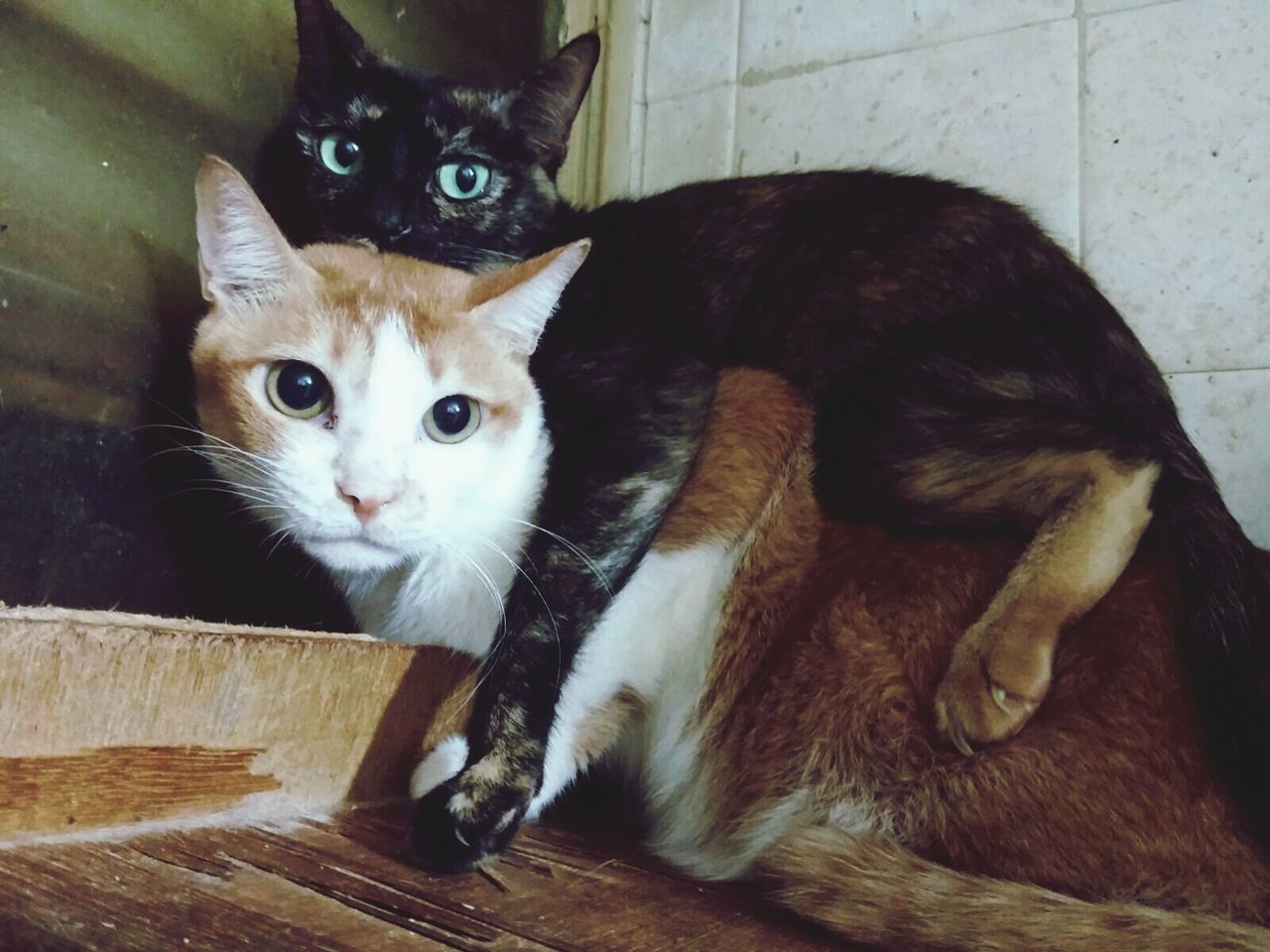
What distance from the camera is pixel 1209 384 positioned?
143 cm

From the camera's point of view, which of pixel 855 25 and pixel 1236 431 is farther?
pixel 855 25

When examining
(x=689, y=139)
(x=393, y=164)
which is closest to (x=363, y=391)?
(x=393, y=164)

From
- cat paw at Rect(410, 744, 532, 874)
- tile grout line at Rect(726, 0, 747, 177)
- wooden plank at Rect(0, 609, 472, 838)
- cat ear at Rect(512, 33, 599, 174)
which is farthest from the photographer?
tile grout line at Rect(726, 0, 747, 177)

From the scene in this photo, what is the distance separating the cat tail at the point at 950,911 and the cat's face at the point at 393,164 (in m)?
0.93

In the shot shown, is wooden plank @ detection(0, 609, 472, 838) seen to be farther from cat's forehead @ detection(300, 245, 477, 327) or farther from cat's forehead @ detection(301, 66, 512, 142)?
cat's forehead @ detection(301, 66, 512, 142)

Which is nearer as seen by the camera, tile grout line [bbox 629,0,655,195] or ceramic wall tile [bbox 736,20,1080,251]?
ceramic wall tile [bbox 736,20,1080,251]

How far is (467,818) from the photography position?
2.94 ft

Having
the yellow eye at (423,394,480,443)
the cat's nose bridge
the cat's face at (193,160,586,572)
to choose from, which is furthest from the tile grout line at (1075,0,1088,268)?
the cat's nose bridge

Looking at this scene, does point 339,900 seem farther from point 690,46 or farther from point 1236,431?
point 690,46

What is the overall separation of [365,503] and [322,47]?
0.76m

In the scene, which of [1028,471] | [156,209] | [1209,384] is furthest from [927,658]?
[156,209]

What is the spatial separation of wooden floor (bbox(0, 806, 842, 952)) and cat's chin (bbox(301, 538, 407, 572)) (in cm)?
26

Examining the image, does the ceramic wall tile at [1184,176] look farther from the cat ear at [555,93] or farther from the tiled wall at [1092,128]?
the cat ear at [555,93]

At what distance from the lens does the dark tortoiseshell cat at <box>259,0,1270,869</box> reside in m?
0.94
